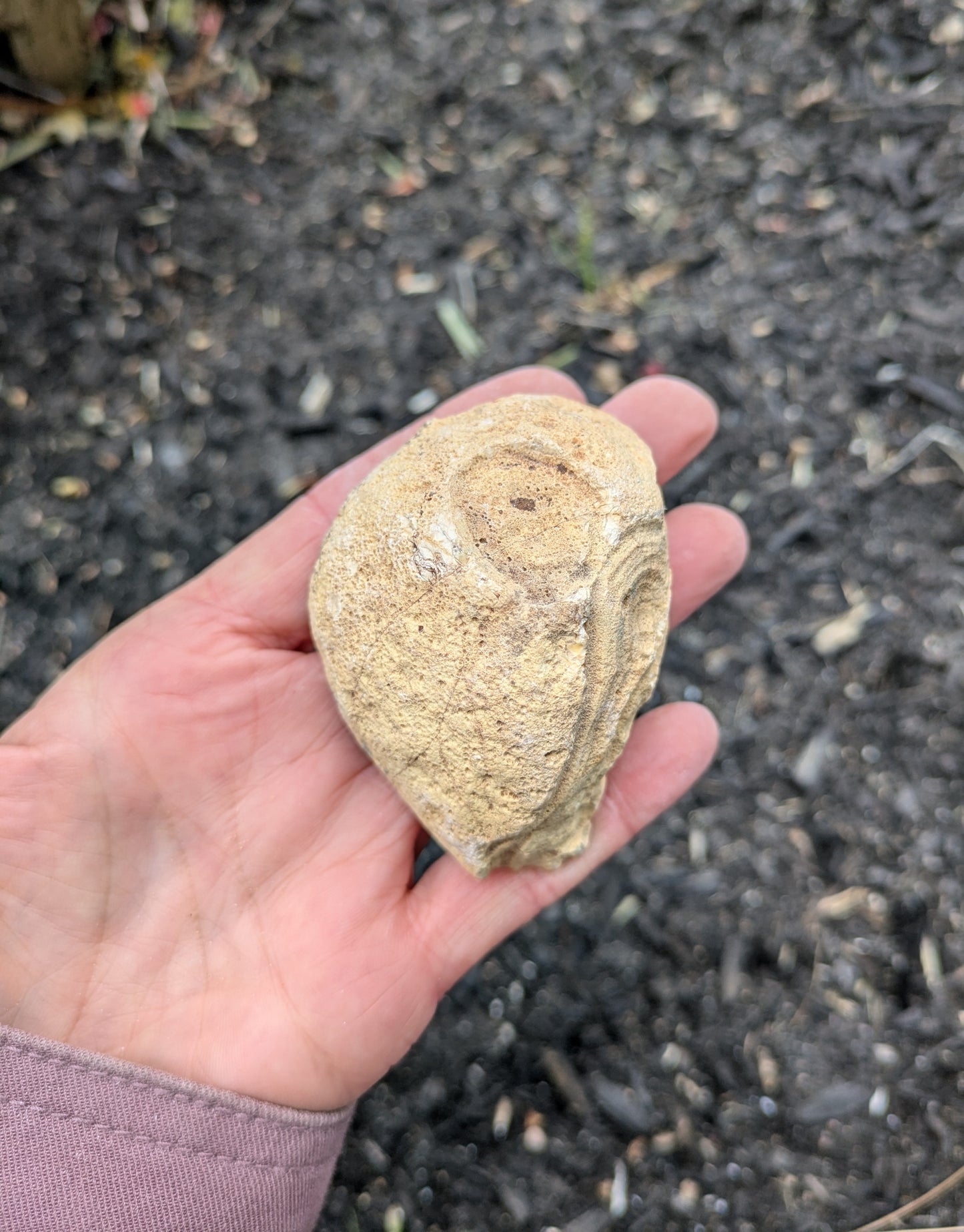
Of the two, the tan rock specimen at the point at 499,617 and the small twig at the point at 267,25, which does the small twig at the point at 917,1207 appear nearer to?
the tan rock specimen at the point at 499,617

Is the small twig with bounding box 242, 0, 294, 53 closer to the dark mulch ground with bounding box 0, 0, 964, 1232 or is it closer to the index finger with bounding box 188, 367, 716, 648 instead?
the dark mulch ground with bounding box 0, 0, 964, 1232

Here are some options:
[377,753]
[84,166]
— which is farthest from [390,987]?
[84,166]

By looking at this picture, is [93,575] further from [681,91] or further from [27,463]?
[681,91]

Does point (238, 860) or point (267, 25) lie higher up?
point (267, 25)

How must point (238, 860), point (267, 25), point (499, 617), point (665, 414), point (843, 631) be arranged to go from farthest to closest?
point (267, 25), point (843, 631), point (665, 414), point (238, 860), point (499, 617)

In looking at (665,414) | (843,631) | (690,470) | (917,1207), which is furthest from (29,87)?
(917,1207)

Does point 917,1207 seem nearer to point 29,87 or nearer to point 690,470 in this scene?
point 690,470

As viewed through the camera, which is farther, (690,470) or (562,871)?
(690,470)
